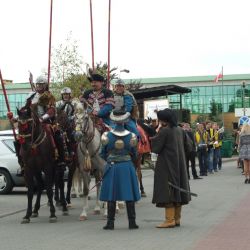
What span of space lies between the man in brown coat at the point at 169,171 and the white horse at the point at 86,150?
1.83 m

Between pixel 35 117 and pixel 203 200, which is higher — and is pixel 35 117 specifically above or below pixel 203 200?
above

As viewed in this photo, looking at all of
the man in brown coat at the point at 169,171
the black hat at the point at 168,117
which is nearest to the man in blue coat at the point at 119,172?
the man in brown coat at the point at 169,171

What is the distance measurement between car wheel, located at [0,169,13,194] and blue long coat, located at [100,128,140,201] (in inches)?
306

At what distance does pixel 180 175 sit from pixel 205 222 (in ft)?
3.70

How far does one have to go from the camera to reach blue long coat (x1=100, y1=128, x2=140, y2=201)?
11.1 metres

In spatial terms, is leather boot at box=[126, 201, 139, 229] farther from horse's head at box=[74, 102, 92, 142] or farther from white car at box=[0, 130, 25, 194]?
white car at box=[0, 130, 25, 194]

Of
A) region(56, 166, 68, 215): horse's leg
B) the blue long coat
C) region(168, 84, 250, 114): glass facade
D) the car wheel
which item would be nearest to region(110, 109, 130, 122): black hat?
the blue long coat

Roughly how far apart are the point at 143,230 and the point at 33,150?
8.80 ft

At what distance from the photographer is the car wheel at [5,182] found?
18.6 m

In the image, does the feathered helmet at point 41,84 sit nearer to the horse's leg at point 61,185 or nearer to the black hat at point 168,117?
the horse's leg at point 61,185

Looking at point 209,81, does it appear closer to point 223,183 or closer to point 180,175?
point 223,183

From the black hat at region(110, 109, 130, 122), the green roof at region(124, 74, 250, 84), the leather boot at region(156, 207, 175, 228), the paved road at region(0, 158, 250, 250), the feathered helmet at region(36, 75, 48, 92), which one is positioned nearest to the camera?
the paved road at region(0, 158, 250, 250)

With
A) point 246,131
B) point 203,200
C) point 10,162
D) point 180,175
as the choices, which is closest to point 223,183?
point 246,131

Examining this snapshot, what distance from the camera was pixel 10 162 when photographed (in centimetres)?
1850
